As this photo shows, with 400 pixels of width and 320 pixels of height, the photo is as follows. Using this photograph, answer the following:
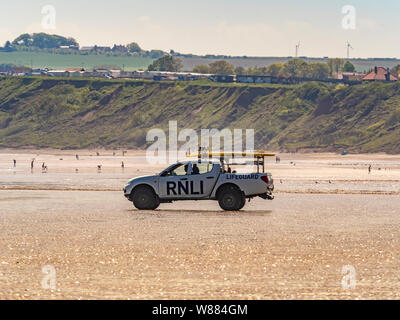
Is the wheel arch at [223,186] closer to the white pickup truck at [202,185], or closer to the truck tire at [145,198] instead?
the white pickup truck at [202,185]

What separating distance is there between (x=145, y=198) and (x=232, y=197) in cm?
331

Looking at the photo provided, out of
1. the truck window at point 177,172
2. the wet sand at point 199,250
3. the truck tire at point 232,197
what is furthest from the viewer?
the truck window at point 177,172

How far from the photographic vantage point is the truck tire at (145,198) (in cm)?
3122

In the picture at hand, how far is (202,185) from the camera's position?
3061cm

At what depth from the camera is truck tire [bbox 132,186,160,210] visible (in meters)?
31.2

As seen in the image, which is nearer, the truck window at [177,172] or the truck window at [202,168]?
the truck window at [202,168]

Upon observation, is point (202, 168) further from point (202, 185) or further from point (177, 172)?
point (177, 172)

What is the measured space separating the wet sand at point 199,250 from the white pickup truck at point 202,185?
2.23 feet

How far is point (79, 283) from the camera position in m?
15.7

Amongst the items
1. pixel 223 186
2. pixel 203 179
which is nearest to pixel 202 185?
pixel 203 179

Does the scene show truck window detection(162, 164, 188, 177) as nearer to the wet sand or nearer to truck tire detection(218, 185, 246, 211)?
the wet sand

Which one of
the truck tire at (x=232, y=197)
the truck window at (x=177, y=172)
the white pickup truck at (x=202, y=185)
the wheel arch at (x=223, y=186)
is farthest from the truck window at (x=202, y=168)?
the truck tire at (x=232, y=197)
